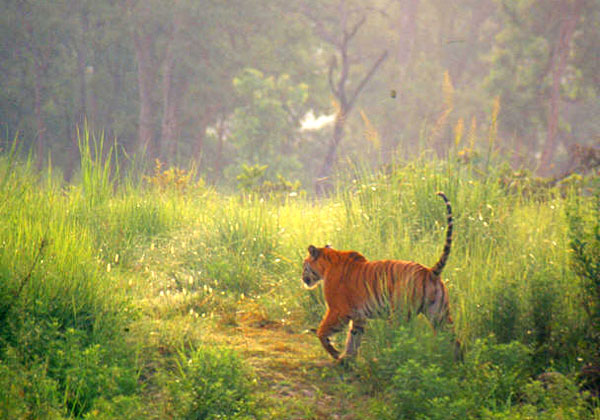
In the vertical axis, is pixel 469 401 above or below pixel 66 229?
below

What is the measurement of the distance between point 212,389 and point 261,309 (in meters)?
2.11

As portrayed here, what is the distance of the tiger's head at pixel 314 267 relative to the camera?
432 centimetres

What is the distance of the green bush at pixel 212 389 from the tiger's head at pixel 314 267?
855 millimetres

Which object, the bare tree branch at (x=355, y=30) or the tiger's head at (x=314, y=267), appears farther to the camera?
the bare tree branch at (x=355, y=30)

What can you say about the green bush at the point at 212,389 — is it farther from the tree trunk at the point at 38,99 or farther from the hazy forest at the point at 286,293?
the tree trunk at the point at 38,99

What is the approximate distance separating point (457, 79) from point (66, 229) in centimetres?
2893

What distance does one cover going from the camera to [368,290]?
13.5 ft

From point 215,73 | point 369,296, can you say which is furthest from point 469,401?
point 215,73

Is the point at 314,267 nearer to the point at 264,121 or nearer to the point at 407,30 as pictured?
the point at 264,121

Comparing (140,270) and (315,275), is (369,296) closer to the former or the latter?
(315,275)

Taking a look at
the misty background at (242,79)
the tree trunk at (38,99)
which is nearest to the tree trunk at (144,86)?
the misty background at (242,79)

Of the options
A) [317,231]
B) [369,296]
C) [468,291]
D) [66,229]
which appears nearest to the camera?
[369,296]

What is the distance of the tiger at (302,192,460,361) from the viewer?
12.7 ft

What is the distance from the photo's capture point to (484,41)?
103 feet
